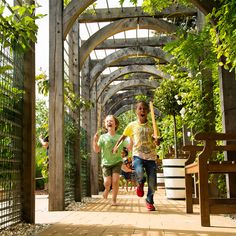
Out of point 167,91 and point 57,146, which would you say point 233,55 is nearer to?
point 57,146

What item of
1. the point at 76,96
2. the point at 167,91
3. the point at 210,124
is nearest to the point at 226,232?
the point at 210,124

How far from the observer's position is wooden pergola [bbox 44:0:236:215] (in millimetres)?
5852

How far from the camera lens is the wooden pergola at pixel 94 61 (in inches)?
230

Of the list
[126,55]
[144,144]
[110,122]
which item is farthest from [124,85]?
[144,144]

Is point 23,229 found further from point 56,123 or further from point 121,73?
point 121,73

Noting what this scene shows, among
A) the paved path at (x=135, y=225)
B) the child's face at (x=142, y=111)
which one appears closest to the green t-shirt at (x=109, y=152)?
the child's face at (x=142, y=111)

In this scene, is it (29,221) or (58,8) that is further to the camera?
(58,8)

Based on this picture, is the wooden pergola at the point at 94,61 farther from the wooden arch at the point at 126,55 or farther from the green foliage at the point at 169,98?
the green foliage at the point at 169,98

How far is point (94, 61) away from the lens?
1267cm

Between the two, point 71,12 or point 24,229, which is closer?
point 24,229

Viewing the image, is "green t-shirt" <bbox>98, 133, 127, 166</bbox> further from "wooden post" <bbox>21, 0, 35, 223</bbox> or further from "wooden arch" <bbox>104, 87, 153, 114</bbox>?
"wooden arch" <bbox>104, 87, 153, 114</bbox>

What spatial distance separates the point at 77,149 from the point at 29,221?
11.5 ft

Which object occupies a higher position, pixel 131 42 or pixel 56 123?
pixel 131 42

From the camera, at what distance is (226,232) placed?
3.57 metres
